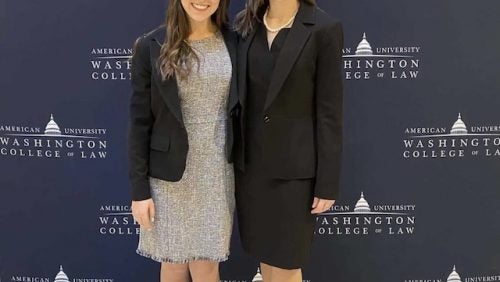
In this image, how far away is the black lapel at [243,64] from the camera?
1.59m

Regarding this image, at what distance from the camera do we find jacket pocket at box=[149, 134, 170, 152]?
160cm

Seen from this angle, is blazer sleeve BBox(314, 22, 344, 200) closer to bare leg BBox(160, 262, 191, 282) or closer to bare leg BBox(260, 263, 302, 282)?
bare leg BBox(260, 263, 302, 282)

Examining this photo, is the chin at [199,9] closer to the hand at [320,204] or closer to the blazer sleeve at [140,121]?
the blazer sleeve at [140,121]

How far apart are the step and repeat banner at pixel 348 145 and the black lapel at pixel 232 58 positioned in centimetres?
48

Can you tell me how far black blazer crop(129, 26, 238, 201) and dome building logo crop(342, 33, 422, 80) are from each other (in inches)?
28.5

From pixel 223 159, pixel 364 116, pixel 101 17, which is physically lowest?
pixel 223 159

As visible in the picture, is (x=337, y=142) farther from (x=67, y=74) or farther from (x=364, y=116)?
(x=67, y=74)

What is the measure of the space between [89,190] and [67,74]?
0.51 metres

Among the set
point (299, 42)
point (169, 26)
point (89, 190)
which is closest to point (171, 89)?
point (169, 26)

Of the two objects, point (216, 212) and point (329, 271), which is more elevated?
point (216, 212)

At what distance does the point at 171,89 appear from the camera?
1.56m

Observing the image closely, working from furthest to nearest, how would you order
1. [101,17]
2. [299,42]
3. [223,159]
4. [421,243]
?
[421,243]
[101,17]
[223,159]
[299,42]

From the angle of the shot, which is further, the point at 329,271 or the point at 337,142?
the point at 329,271

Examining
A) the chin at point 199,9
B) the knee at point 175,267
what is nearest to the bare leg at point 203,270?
the knee at point 175,267
